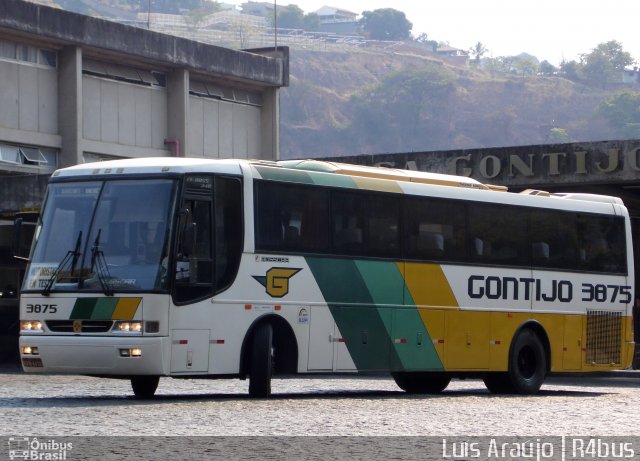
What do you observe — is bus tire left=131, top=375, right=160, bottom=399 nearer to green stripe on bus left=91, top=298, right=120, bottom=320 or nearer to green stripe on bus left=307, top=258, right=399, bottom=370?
green stripe on bus left=91, top=298, right=120, bottom=320

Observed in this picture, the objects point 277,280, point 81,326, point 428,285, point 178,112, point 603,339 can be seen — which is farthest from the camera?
point 178,112

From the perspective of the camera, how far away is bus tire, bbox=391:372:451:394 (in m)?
21.6

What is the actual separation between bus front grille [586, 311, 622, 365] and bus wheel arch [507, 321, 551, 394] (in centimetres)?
102

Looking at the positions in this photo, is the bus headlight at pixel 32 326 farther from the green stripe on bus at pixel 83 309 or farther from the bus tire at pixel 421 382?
the bus tire at pixel 421 382

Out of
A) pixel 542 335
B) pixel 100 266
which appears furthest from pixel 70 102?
pixel 100 266

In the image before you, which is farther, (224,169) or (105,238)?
(224,169)

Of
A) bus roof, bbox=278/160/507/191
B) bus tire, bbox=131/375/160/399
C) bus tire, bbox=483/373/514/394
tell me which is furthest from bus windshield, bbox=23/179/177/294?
bus tire, bbox=483/373/514/394

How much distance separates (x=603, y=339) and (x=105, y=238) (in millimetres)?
9577

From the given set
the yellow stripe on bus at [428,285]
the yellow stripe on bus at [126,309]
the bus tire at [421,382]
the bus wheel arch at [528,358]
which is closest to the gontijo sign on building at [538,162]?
the bus wheel arch at [528,358]

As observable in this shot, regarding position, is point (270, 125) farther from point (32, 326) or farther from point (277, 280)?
point (32, 326)

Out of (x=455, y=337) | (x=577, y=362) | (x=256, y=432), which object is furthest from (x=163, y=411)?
(x=577, y=362)

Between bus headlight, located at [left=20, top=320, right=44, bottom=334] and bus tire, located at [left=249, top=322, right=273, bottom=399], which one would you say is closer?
bus headlight, located at [left=20, top=320, right=44, bottom=334]

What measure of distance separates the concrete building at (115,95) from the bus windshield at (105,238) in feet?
85.4

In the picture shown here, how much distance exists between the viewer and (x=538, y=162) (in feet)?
113
